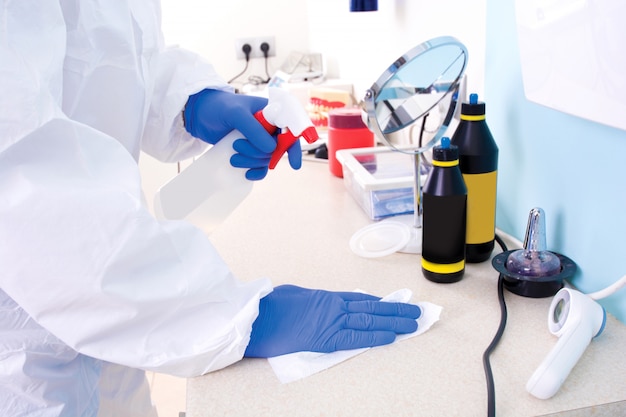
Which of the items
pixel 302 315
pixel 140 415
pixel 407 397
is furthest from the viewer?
pixel 140 415

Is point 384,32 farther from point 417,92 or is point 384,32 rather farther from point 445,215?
point 445,215

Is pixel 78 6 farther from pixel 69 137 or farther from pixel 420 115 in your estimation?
pixel 420 115

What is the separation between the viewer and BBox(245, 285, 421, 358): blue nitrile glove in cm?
71

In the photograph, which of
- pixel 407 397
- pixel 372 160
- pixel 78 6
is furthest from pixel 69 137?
pixel 372 160

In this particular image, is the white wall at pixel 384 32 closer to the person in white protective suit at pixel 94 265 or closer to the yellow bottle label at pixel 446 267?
the yellow bottle label at pixel 446 267

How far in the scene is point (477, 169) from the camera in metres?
0.88

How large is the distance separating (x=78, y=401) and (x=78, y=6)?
1.93 feet

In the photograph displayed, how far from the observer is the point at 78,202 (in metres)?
0.63

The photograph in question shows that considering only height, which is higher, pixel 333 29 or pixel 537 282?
pixel 333 29

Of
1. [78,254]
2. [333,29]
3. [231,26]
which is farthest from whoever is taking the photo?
[231,26]

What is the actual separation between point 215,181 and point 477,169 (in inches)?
18.6

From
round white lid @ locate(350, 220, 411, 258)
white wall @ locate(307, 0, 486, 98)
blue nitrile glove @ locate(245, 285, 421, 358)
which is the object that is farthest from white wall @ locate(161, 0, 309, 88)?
blue nitrile glove @ locate(245, 285, 421, 358)

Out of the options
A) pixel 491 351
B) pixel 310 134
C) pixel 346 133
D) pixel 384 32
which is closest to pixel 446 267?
pixel 491 351

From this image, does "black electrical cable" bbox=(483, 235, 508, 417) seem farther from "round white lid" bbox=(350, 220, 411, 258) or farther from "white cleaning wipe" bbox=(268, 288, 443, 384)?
"round white lid" bbox=(350, 220, 411, 258)
